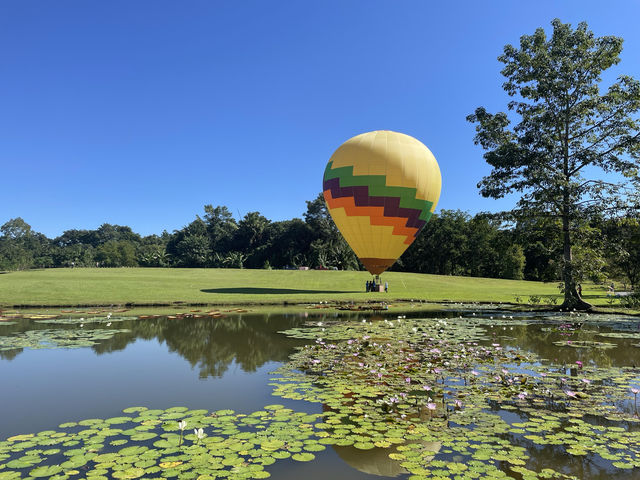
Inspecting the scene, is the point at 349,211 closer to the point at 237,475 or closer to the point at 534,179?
the point at 534,179

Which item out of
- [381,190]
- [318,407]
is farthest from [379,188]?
[318,407]

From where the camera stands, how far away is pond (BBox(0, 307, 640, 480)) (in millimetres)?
4512

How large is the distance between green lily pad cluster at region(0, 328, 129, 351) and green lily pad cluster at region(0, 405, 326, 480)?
7.18m

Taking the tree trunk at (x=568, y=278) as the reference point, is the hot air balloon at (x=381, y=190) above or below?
above

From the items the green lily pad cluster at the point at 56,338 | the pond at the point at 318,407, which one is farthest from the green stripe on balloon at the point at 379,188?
the green lily pad cluster at the point at 56,338

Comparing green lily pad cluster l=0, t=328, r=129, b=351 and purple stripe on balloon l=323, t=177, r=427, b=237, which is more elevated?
purple stripe on balloon l=323, t=177, r=427, b=237

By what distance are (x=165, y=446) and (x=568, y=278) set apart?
2235cm

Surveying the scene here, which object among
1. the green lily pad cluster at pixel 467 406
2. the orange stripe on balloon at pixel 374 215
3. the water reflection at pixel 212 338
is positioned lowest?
the water reflection at pixel 212 338

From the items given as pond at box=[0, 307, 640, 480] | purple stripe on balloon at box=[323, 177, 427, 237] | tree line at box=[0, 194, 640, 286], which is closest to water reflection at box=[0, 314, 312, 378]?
pond at box=[0, 307, 640, 480]

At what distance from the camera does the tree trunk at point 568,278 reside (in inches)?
822

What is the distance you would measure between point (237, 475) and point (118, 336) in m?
11.1

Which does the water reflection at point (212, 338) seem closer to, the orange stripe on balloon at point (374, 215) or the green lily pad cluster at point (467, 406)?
the green lily pad cluster at point (467, 406)

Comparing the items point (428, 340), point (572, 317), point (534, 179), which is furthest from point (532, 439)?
point (534, 179)

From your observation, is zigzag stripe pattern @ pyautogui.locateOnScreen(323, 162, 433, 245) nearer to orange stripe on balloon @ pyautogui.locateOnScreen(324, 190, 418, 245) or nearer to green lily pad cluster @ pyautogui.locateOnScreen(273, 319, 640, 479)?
orange stripe on balloon @ pyautogui.locateOnScreen(324, 190, 418, 245)
